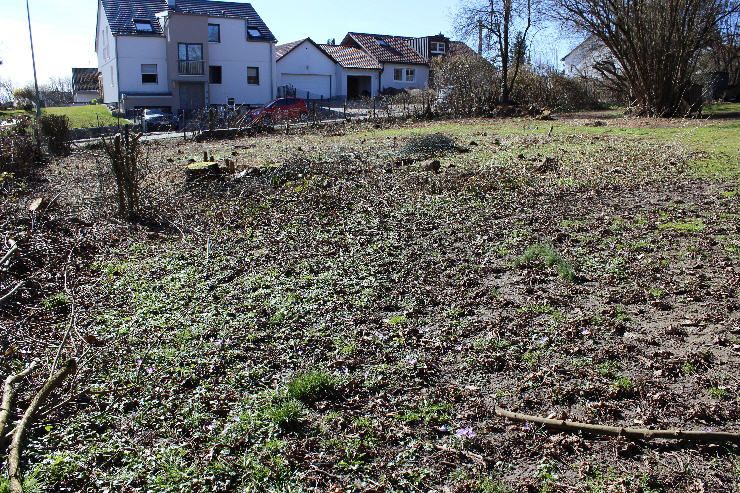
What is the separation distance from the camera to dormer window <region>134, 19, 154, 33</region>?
44250 millimetres

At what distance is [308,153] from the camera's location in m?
15.9

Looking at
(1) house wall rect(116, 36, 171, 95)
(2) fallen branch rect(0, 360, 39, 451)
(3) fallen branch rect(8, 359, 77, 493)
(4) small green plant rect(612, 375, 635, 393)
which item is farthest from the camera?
(1) house wall rect(116, 36, 171, 95)

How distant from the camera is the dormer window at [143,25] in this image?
44250mm

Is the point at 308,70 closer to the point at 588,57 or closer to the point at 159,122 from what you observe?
the point at 588,57

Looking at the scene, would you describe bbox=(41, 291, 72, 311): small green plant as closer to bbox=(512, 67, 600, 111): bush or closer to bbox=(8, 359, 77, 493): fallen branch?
bbox=(8, 359, 77, 493): fallen branch

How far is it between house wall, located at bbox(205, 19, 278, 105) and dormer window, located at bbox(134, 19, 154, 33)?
4108mm

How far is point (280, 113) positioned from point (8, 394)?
26.3 metres

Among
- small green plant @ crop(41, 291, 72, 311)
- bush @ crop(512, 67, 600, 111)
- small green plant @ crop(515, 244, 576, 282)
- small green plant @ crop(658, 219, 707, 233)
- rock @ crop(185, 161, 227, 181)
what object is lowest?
small green plant @ crop(41, 291, 72, 311)

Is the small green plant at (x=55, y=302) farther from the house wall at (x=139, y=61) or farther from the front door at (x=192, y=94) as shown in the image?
the front door at (x=192, y=94)

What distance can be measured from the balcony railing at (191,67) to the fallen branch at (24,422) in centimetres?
4364

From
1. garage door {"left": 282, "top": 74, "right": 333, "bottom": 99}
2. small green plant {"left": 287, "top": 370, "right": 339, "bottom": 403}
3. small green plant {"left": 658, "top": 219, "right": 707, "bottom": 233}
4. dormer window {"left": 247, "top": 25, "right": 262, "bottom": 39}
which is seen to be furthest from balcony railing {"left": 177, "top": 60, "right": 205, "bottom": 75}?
small green plant {"left": 287, "top": 370, "right": 339, "bottom": 403}

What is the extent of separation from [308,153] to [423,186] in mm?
5260

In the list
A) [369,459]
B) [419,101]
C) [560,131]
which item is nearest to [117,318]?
[369,459]

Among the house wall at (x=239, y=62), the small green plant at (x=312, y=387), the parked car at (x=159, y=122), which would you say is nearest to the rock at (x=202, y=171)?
the small green plant at (x=312, y=387)
